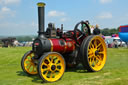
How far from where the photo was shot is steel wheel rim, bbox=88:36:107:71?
19.9 ft

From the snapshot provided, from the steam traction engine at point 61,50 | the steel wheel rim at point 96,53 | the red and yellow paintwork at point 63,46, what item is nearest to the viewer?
the steam traction engine at point 61,50

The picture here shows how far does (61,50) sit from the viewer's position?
18.8 ft

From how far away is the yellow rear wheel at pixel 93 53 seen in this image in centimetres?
567

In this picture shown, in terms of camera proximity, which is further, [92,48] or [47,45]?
[92,48]

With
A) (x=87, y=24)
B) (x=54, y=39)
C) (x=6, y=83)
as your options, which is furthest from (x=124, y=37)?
(x=6, y=83)

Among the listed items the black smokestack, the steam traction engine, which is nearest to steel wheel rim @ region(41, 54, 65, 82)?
the steam traction engine

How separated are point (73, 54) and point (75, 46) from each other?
0.31 meters

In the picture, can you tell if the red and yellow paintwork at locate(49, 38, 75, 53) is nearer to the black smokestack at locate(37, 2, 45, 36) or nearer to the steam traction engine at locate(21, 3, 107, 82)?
the steam traction engine at locate(21, 3, 107, 82)

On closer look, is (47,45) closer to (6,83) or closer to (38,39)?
(38,39)

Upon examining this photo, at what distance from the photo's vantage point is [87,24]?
6.48 meters

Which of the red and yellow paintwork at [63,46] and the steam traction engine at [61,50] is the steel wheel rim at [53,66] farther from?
the red and yellow paintwork at [63,46]

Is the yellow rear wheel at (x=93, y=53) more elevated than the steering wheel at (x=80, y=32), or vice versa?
the steering wheel at (x=80, y=32)

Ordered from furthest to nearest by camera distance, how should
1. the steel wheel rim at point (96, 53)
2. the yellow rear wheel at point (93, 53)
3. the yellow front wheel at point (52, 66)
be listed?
the steel wheel rim at point (96, 53), the yellow rear wheel at point (93, 53), the yellow front wheel at point (52, 66)

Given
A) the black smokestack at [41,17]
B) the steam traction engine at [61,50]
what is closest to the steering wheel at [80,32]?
the steam traction engine at [61,50]
